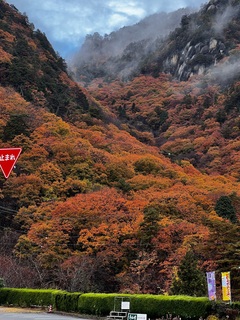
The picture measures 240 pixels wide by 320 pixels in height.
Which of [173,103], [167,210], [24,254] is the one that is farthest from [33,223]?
[173,103]

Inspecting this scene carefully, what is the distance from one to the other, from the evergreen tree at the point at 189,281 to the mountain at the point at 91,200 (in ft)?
6.11

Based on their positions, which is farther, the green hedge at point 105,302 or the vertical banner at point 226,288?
the green hedge at point 105,302

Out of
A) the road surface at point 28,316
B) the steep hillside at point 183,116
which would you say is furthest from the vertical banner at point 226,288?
the steep hillside at point 183,116

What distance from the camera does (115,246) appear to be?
39594 mm

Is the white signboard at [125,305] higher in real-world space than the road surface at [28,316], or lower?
higher

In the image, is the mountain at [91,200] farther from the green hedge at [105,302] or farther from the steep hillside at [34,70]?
the green hedge at [105,302]

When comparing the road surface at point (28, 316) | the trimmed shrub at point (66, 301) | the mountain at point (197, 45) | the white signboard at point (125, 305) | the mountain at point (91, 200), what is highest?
the mountain at point (197, 45)

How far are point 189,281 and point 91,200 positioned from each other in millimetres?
15421

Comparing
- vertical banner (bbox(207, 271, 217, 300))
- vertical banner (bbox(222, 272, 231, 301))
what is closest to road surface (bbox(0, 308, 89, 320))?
vertical banner (bbox(207, 271, 217, 300))

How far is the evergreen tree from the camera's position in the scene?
30.6 m

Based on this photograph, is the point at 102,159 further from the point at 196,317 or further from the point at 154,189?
the point at 196,317

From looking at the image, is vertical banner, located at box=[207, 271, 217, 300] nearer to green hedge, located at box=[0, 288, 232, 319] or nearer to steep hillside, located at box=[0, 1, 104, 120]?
green hedge, located at box=[0, 288, 232, 319]

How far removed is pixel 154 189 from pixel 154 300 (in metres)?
29.3

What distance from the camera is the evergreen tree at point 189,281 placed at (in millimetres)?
30562
